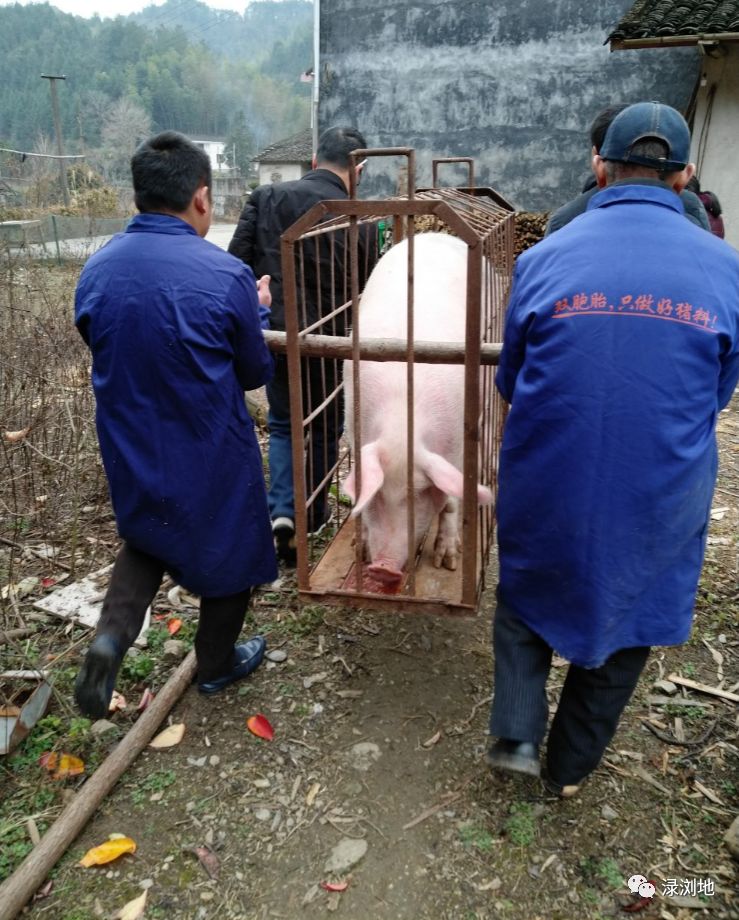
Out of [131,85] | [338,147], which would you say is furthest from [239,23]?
[338,147]

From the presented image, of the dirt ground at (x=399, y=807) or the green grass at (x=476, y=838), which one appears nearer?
the dirt ground at (x=399, y=807)

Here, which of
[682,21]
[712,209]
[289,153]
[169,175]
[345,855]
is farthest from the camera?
[289,153]

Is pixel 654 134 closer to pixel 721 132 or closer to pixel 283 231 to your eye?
pixel 283 231

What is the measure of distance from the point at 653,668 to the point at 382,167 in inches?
562

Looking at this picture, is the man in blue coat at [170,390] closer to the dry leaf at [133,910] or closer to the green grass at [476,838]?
the dry leaf at [133,910]

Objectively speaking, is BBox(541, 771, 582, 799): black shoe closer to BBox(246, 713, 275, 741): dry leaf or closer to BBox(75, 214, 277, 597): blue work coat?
BBox(246, 713, 275, 741): dry leaf

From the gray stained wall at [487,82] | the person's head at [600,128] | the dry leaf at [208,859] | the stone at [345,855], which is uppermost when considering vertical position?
the gray stained wall at [487,82]

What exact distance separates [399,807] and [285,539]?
5.81 ft

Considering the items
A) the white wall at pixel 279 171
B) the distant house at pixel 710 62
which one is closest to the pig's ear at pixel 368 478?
the distant house at pixel 710 62

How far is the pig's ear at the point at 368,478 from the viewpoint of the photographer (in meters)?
2.81

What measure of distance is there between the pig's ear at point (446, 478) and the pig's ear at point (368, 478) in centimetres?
19

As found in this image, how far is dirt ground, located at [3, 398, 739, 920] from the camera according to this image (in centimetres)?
230

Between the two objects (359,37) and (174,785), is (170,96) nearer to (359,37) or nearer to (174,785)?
(359,37)

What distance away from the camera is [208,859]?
242 cm
